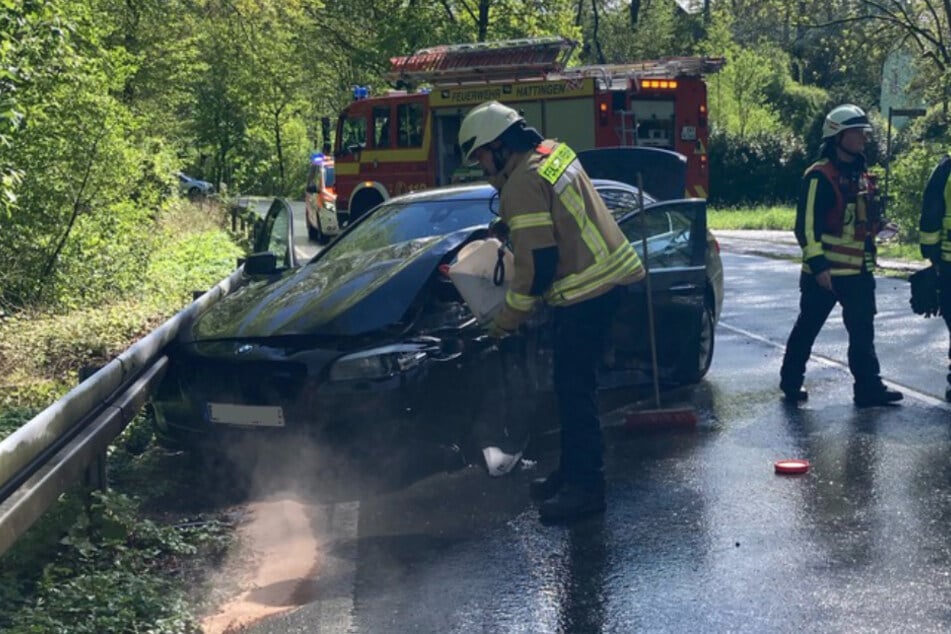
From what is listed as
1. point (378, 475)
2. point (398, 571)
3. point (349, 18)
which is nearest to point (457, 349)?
point (378, 475)

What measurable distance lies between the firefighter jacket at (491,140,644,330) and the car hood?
0.88 meters

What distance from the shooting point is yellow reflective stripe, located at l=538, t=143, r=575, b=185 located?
18.3 ft

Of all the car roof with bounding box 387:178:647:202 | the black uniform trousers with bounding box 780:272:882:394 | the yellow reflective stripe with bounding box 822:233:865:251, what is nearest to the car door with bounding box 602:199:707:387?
the car roof with bounding box 387:178:647:202

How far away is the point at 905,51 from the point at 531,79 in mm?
12971

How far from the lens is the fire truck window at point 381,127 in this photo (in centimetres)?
2012

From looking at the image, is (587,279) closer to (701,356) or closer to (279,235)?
(701,356)

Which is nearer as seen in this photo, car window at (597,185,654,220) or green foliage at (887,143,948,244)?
car window at (597,185,654,220)

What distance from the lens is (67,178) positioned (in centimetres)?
1174

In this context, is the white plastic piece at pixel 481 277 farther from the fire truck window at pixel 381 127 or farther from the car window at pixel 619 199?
the fire truck window at pixel 381 127

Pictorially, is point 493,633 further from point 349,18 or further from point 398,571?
point 349,18

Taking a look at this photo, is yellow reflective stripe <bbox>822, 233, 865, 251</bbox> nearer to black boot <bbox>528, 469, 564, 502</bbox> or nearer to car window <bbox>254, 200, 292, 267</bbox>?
black boot <bbox>528, 469, 564, 502</bbox>

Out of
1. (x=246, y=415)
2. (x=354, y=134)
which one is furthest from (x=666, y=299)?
(x=354, y=134)

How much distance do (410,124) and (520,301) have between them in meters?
14.3

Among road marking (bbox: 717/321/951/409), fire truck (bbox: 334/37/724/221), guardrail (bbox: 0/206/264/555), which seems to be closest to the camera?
guardrail (bbox: 0/206/264/555)
